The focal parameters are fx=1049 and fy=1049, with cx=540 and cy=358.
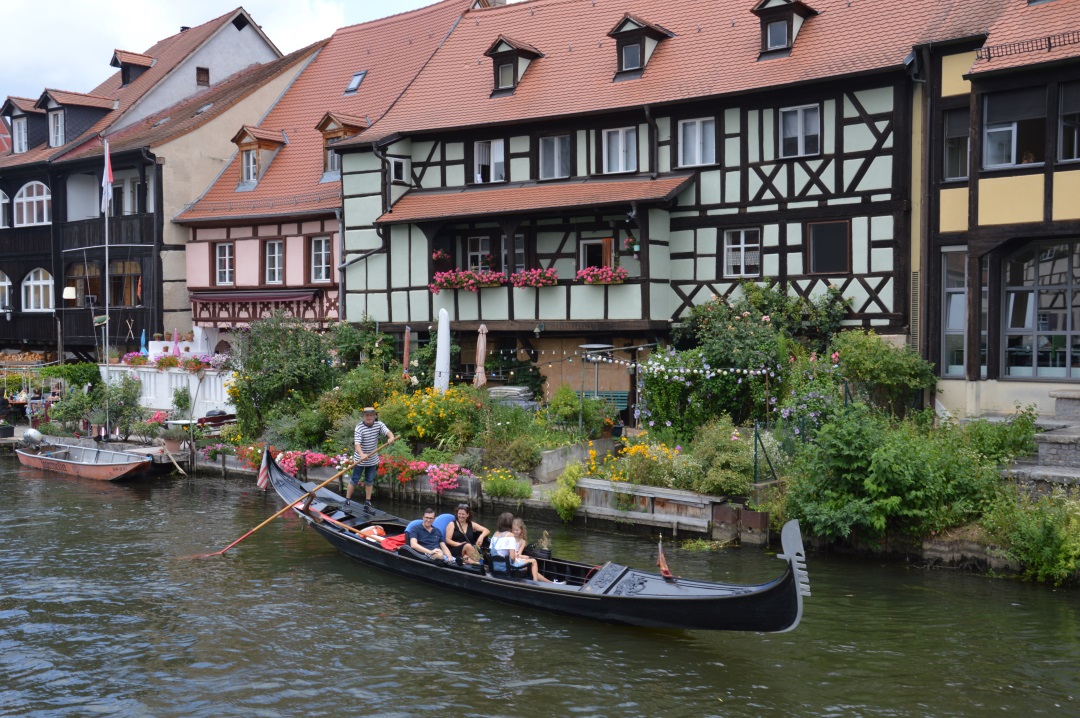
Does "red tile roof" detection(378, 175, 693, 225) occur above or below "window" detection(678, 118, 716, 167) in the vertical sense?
below

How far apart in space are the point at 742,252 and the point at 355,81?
1611cm

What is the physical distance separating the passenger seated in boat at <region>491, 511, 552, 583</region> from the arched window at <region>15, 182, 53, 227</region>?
1154 inches

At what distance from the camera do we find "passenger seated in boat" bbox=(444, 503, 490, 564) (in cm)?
1494

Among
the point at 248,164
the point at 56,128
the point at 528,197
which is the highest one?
the point at 56,128

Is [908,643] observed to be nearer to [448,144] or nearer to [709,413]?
[709,413]

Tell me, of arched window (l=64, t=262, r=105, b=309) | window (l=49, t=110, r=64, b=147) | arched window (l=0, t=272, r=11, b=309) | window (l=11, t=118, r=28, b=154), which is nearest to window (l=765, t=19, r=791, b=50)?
arched window (l=64, t=262, r=105, b=309)

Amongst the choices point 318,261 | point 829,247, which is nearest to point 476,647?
point 829,247

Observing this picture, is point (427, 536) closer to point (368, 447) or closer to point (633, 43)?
point (368, 447)

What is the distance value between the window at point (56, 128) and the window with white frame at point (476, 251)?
62.6 ft

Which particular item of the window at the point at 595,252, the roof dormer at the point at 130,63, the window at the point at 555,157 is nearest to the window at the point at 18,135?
the roof dormer at the point at 130,63

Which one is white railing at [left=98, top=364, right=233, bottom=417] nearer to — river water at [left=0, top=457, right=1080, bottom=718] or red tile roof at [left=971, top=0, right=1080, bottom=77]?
river water at [left=0, top=457, right=1080, bottom=718]

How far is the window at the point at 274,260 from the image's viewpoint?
31.9m

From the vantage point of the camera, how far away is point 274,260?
106 feet

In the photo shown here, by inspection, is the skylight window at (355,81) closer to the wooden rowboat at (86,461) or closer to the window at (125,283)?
the window at (125,283)
